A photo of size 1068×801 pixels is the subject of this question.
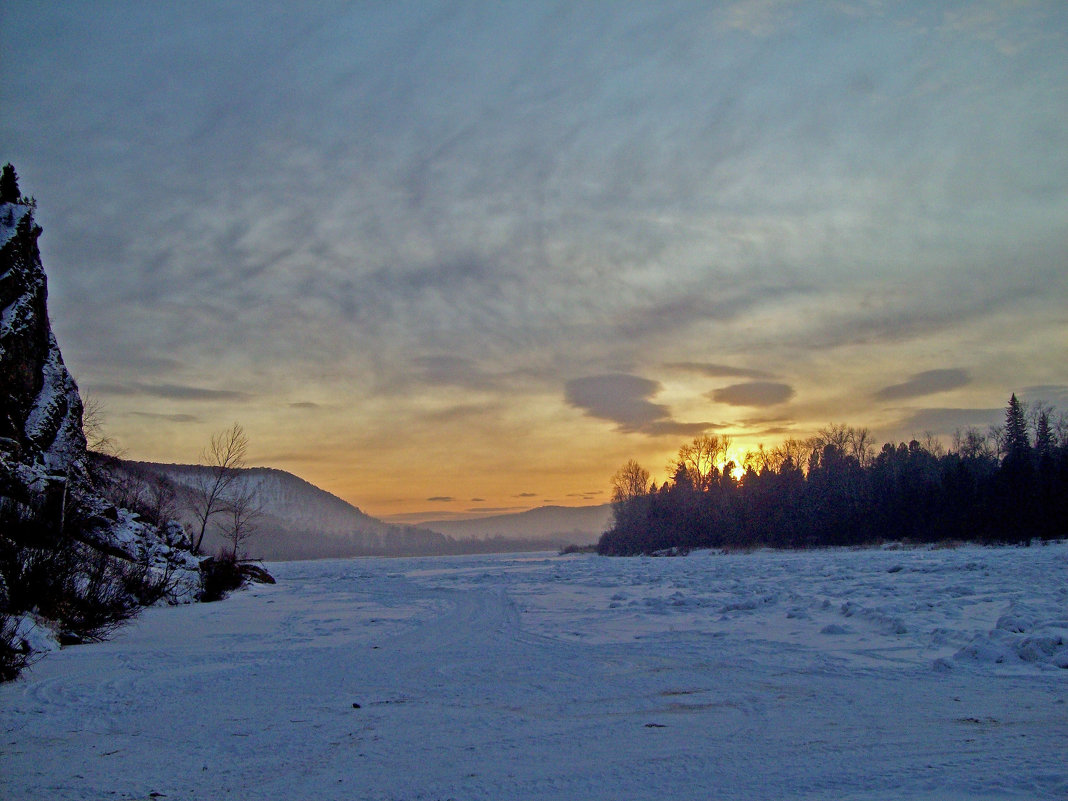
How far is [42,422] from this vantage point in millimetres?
19031

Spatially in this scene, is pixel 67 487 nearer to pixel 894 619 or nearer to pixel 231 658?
pixel 231 658

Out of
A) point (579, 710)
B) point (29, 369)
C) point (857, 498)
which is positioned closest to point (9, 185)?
point (29, 369)

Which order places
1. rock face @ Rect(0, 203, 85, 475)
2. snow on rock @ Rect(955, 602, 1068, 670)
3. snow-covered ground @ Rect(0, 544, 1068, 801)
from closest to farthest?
snow-covered ground @ Rect(0, 544, 1068, 801) < snow on rock @ Rect(955, 602, 1068, 670) < rock face @ Rect(0, 203, 85, 475)

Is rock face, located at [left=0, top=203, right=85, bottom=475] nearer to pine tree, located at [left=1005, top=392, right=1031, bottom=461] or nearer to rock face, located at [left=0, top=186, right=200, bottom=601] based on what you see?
rock face, located at [left=0, top=186, right=200, bottom=601]

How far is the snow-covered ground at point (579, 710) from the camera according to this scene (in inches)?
155

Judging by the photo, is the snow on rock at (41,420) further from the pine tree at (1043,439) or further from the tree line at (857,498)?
the pine tree at (1043,439)

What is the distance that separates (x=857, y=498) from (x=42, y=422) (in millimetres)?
65612

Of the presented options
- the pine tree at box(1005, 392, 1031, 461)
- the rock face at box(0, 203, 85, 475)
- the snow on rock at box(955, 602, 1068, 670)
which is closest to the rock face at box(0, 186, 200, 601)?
the rock face at box(0, 203, 85, 475)

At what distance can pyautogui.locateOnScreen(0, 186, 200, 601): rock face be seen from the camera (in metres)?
17.7

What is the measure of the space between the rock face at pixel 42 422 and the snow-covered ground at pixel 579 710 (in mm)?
9205

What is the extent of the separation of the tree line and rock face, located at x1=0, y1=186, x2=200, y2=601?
155 feet

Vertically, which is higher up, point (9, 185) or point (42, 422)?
point (9, 185)

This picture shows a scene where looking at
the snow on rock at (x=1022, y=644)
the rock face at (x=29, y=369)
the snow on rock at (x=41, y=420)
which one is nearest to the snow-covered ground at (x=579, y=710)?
the snow on rock at (x=1022, y=644)

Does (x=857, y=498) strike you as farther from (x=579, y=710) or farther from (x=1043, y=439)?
(x=579, y=710)
